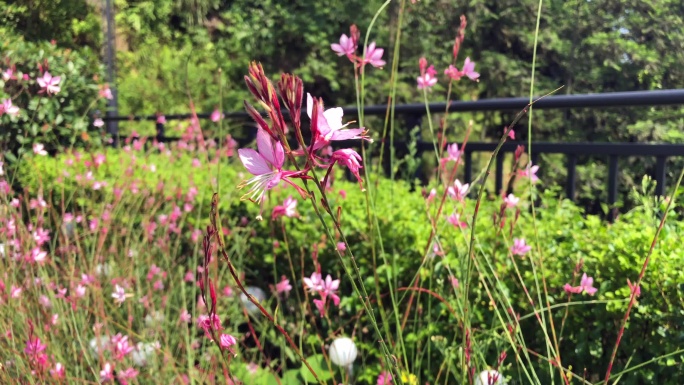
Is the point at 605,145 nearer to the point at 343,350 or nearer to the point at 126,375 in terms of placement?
the point at 343,350

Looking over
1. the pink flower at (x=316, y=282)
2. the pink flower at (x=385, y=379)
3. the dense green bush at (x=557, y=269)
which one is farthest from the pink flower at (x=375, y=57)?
the pink flower at (x=385, y=379)

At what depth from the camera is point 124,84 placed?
13.1 metres

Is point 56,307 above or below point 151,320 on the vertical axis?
above

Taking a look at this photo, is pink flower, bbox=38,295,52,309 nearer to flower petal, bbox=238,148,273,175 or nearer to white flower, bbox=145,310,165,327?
white flower, bbox=145,310,165,327

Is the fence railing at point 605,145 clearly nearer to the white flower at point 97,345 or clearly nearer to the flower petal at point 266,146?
the white flower at point 97,345

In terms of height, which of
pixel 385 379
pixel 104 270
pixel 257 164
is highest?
pixel 257 164

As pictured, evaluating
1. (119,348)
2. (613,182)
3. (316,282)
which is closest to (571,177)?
(613,182)

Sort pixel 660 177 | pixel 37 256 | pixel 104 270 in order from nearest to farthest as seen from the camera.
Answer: pixel 37 256
pixel 660 177
pixel 104 270

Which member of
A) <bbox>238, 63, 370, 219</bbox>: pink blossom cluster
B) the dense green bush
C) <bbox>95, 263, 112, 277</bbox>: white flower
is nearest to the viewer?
<bbox>238, 63, 370, 219</bbox>: pink blossom cluster

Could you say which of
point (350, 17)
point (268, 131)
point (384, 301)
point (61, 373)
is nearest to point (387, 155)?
point (384, 301)

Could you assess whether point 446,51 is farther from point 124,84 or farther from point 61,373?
point 61,373

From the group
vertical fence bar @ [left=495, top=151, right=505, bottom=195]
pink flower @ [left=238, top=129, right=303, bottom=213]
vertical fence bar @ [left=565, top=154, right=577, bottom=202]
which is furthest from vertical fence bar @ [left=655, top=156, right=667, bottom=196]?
pink flower @ [left=238, top=129, right=303, bottom=213]

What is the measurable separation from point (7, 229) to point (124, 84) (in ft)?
38.5

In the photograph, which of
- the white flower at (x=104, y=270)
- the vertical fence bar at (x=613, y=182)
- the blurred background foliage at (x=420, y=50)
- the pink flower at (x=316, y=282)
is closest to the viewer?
the pink flower at (x=316, y=282)
